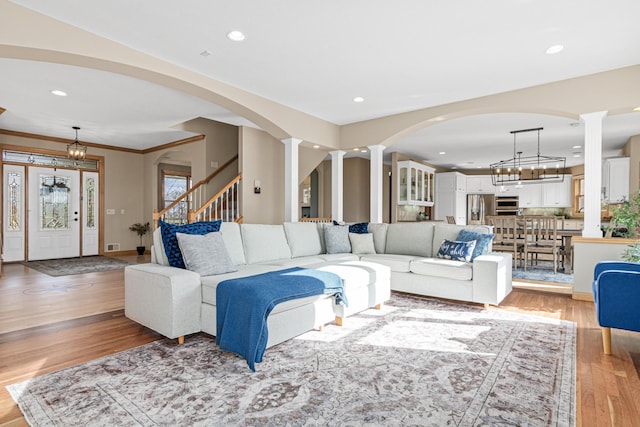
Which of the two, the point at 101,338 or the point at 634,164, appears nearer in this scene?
the point at 101,338

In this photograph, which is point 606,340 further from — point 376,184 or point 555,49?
point 376,184

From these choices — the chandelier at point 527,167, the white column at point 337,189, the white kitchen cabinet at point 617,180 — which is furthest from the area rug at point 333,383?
the white kitchen cabinet at point 617,180

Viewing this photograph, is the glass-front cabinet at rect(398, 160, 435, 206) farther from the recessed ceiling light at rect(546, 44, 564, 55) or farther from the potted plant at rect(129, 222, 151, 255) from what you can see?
the potted plant at rect(129, 222, 151, 255)

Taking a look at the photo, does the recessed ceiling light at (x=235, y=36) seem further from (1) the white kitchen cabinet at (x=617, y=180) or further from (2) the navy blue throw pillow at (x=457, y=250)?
(1) the white kitchen cabinet at (x=617, y=180)

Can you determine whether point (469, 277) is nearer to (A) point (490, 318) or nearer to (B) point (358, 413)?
(A) point (490, 318)

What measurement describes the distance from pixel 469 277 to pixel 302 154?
4.52 m

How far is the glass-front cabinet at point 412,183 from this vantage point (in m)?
8.86

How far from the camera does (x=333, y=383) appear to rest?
218 cm

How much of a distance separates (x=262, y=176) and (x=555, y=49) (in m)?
4.79

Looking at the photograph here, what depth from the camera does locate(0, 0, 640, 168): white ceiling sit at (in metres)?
2.83

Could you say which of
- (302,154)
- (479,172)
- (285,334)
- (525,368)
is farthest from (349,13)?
(479,172)

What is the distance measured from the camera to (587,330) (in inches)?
126

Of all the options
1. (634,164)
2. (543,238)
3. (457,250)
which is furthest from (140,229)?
(634,164)

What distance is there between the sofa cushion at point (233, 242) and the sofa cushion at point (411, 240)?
2.31 m
